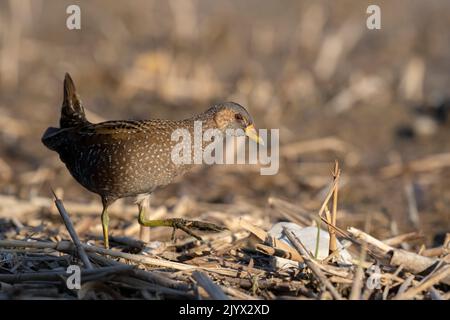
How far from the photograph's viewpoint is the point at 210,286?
179 inches

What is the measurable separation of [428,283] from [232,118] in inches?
82.7

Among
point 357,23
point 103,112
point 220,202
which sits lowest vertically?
point 220,202

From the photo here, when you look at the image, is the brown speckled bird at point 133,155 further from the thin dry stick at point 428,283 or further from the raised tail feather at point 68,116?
the thin dry stick at point 428,283

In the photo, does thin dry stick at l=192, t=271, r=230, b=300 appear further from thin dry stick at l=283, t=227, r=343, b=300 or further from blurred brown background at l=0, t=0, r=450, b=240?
blurred brown background at l=0, t=0, r=450, b=240

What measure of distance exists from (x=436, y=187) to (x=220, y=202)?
8.26ft

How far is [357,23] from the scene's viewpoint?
46.4 feet

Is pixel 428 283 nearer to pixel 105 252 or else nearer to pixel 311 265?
pixel 311 265

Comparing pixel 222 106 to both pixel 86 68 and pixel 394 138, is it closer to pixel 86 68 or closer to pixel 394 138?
pixel 394 138

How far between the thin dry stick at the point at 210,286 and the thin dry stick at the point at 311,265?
0.55 metres

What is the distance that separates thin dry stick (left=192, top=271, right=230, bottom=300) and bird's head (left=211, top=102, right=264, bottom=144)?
5.28ft

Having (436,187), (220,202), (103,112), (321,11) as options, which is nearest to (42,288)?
(220,202)

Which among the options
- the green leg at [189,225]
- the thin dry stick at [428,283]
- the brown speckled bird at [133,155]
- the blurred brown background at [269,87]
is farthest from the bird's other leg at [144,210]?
the thin dry stick at [428,283]

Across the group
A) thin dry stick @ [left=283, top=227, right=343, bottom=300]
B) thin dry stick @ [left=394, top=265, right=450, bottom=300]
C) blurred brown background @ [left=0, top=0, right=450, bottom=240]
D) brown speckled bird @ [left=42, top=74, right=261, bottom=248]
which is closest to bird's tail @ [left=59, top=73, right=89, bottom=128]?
brown speckled bird @ [left=42, top=74, right=261, bottom=248]

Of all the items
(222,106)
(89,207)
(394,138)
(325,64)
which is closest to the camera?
(222,106)
